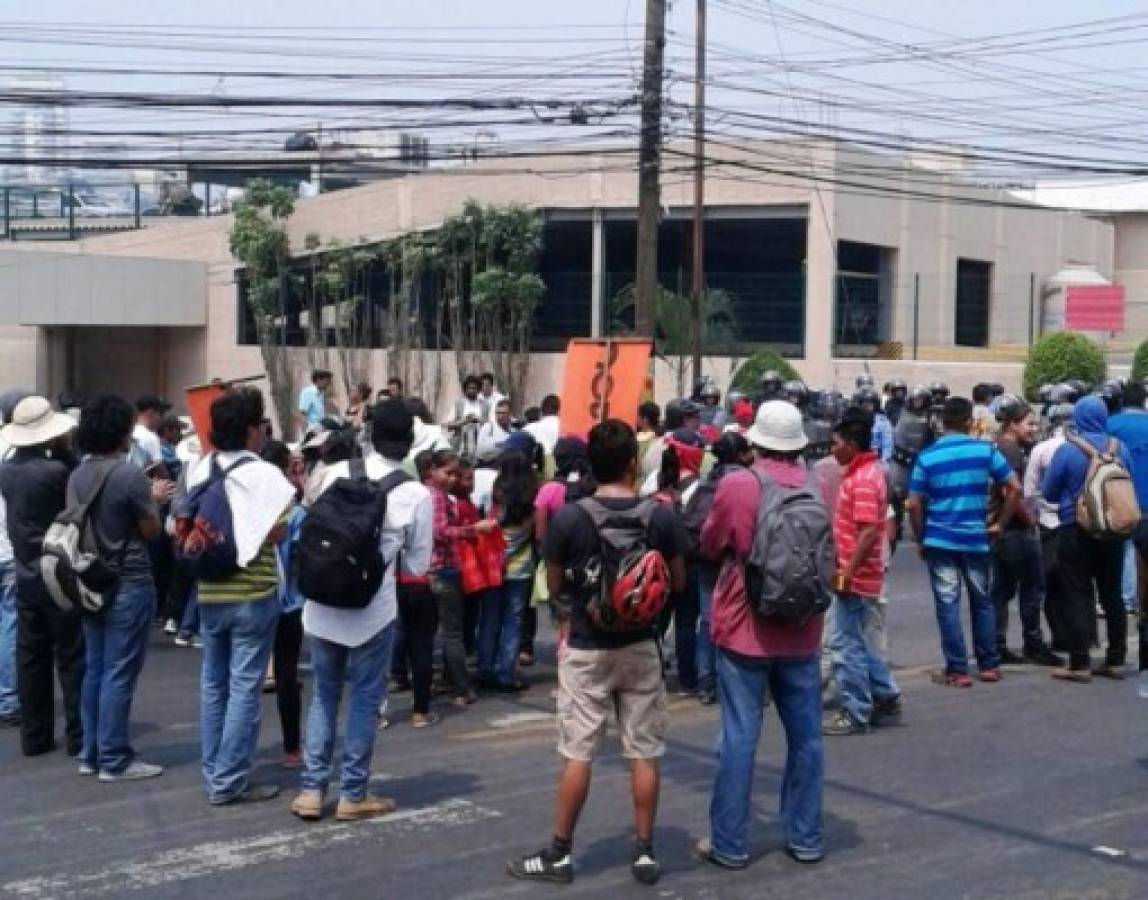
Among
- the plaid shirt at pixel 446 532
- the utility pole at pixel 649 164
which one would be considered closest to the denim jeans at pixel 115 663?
the plaid shirt at pixel 446 532

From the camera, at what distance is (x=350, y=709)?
7879 millimetres

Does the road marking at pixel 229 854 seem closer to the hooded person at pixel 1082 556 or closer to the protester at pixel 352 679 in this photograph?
the protester at pixel 352 679

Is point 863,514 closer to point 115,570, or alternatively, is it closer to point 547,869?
point 547,869

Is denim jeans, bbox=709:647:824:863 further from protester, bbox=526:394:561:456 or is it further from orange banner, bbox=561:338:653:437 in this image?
protester, bbox=526:394:561:456

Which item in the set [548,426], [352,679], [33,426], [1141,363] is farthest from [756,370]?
[352,679]

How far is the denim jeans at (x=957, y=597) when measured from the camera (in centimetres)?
1086

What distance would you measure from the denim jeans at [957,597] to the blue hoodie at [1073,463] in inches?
31.7

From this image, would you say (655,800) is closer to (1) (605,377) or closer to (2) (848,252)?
(1) (605,377)

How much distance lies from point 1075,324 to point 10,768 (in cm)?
3385

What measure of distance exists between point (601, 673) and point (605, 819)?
1.27 meters

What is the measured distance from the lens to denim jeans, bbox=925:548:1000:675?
10.9 meters

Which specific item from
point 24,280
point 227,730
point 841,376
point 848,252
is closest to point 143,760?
point 227,730

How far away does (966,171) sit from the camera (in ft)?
132

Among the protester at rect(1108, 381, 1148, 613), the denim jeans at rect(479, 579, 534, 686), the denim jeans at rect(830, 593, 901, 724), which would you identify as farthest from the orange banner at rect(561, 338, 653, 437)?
the protester at rect(1108, 381, 1148, 613)
